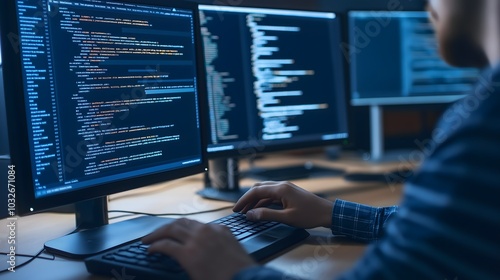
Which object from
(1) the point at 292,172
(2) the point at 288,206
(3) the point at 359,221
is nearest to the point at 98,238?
(2) the point at 288,206

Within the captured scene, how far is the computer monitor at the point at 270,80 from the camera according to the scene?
1.29m

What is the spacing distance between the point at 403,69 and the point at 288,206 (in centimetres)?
93

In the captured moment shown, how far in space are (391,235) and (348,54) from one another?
108 centimetres

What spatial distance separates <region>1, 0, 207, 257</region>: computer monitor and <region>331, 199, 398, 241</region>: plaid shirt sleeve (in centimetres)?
33

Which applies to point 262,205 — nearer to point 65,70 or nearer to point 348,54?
point 65,70

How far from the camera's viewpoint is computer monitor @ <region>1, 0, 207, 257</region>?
0.80 metres

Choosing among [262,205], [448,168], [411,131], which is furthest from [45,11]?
[411,131]

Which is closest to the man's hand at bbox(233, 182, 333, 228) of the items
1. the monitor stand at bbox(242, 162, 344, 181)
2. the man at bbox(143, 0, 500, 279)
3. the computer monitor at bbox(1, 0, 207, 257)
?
the computer monitor at bbox(1, 0, 207, 257)

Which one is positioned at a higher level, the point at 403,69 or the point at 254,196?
the point at 403,69

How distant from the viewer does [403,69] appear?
5.69 feet

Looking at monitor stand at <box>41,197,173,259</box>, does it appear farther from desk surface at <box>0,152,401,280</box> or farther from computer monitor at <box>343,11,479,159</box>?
computer monitor at <box>343,11,479,159</box>

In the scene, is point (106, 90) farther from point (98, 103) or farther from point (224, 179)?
point (224, 179)

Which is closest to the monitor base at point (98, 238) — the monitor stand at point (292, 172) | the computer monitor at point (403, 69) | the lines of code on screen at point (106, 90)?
the lines of code on screen at point (106, 90)

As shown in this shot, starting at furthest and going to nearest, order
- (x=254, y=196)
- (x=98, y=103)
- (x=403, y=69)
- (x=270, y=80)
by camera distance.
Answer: (x=403, y=69), (x=270, y=80), (x=254, y=196), (x=98, y=103)
